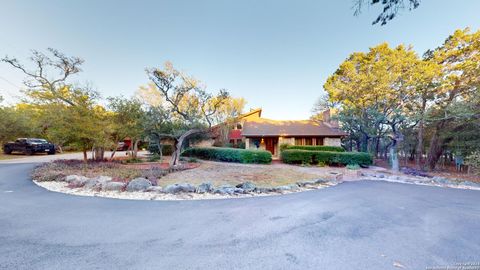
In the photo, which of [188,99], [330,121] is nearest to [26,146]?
[188,99]

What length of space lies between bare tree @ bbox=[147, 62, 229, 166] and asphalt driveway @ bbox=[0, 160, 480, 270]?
7.22m

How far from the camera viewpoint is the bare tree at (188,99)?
1045cm

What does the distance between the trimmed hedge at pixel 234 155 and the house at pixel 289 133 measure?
12.3 feet

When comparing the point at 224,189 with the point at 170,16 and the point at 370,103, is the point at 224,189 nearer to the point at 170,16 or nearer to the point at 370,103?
the point at 170,16

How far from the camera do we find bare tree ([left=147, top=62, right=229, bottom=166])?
1045 cm

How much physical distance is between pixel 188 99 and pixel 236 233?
11.4 metres

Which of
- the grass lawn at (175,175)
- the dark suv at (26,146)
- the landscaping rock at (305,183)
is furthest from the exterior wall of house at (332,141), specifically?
the dark suv at (26,146)

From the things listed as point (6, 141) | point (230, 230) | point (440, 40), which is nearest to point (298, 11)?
point (440, 40)

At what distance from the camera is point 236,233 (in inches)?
124

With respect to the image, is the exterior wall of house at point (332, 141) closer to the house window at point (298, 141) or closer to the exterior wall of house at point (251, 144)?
the house window at point (298, 141)

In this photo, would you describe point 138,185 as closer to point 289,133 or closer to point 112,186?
point 112,186

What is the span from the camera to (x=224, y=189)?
19.4 feet

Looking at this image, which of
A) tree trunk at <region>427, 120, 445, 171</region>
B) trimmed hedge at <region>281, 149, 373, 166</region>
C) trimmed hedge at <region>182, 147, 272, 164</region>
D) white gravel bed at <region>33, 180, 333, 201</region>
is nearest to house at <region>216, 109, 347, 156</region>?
trimmed hedge at <region>182, 147, 272, 164</region>

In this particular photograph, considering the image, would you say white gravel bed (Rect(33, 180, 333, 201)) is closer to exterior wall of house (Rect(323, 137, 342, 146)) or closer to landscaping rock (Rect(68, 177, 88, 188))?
landscaping rock (Rect(68, 177, 88, 188))
